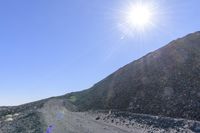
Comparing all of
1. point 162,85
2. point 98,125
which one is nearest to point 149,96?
point 162,85

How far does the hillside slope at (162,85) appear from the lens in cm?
5094

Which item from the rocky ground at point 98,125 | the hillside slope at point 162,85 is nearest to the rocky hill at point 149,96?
the hillside slope at point 162,85

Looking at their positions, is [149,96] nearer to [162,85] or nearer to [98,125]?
[162,85]

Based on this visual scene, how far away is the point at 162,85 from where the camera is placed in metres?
62.2

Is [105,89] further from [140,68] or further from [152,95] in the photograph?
[152,95]

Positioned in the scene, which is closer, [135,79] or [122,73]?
[135,79]

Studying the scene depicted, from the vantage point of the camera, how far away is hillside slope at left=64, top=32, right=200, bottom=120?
50.9 meters

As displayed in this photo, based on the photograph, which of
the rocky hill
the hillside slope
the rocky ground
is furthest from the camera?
the hillside slope

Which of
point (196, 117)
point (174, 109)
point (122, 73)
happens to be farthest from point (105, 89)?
point (196, 117)

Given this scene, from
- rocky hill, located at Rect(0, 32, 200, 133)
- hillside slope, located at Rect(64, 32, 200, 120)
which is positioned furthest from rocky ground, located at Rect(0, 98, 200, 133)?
hillside slope, located at Rect(64, 32, 200, 120)

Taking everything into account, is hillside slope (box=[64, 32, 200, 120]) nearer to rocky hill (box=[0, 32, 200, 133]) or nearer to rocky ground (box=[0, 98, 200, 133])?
rocky hill (box=[0, 32, 200, 133])

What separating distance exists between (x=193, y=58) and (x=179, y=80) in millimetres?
10041

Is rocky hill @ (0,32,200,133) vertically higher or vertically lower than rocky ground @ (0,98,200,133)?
higher

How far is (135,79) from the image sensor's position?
7631cm
